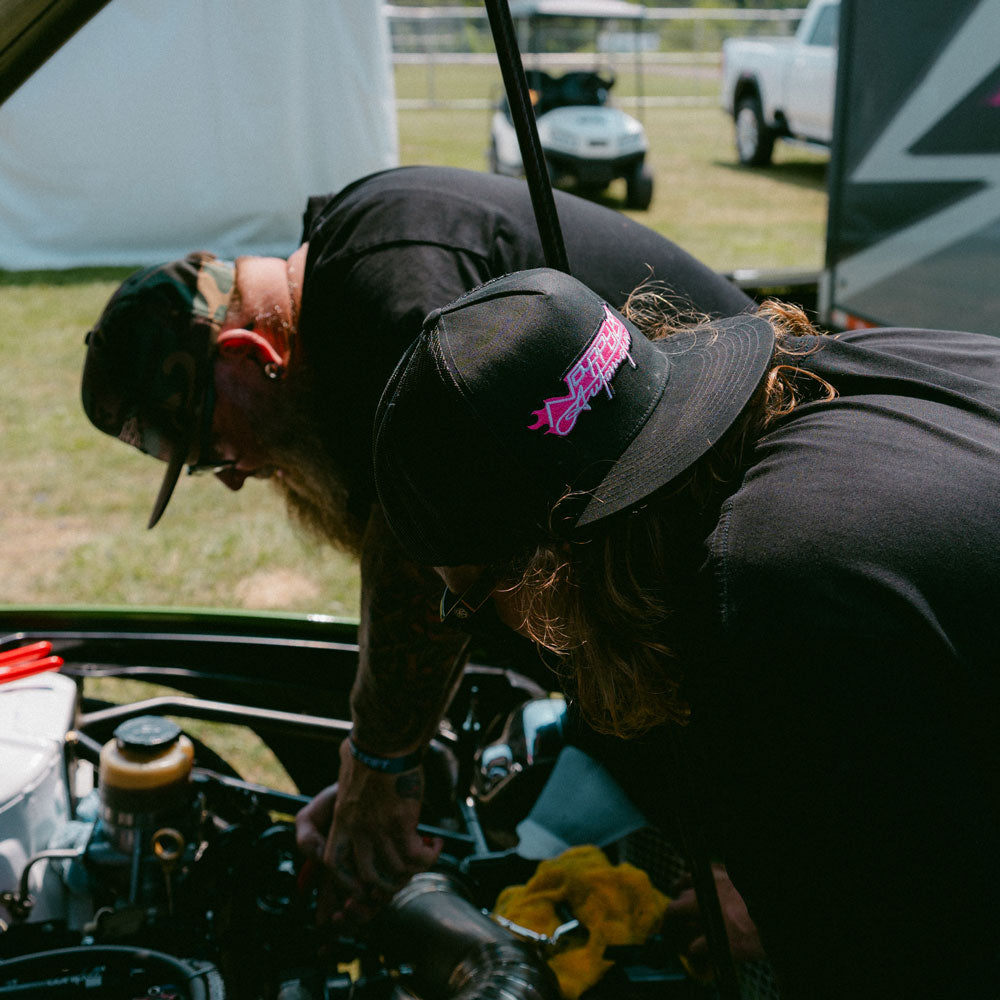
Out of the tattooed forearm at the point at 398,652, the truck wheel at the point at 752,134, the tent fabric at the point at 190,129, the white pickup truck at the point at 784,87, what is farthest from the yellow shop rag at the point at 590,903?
the truck wheel at the point at 752,134

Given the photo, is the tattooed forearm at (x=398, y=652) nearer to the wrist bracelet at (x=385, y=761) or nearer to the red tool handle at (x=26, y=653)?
the wrist bracelet at (x=385, y=761)

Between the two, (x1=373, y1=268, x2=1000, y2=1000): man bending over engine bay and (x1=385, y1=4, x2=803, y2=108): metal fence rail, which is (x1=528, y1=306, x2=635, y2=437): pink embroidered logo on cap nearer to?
(x1=373, y1=268, x2=1000, y2=1000): man bending over engine bay

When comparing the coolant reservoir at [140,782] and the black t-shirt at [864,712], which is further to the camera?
the coolant reservoir at [140,782]

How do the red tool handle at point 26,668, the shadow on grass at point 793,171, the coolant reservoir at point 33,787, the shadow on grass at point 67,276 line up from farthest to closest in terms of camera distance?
the shadow on grass at point 793,171 → the shadow on grass at point 67,276 → the red tool handle at point 26,668 → the coolant reservoir at point 33,787

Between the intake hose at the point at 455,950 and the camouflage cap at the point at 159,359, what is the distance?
0.78m

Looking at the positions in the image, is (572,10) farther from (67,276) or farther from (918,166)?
(918,166)

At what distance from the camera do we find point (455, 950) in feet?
4.47

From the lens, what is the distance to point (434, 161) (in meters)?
12.2

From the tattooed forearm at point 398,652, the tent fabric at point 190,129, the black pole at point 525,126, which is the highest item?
the black pole at point 525,126

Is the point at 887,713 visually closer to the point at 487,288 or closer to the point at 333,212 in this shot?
the point at 487,288

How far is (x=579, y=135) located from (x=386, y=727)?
389 inches

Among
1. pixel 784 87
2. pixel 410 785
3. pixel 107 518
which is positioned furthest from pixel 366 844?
pixel 784 87

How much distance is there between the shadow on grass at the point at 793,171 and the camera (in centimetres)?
1255

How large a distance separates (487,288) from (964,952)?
0.74 m
